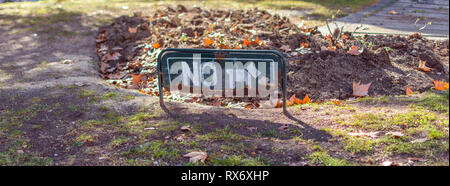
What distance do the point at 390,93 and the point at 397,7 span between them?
4.77ft

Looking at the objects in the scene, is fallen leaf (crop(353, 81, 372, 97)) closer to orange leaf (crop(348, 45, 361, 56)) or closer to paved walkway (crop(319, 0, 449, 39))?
orange leaf (crop(348, 45, 361, 56))

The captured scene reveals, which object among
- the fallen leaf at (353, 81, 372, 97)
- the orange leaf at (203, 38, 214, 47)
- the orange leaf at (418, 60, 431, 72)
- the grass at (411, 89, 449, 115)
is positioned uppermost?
the orange leaf at (203, 38, 214, 47)

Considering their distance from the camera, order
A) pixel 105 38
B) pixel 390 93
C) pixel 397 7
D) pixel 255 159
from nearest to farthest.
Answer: pixel 255 159 < pixel 390 93 < pixel 397 7 < pixel 105 38

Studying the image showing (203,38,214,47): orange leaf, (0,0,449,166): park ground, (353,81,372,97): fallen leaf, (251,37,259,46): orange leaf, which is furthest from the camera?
(203,38,214,47): orange leaf

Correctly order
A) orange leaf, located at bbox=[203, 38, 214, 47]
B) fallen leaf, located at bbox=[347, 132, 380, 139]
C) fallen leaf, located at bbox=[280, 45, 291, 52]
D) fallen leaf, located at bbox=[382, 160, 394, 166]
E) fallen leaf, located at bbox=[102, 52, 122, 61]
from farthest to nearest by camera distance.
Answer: fallen leaf, located at bbox=[102, 52, 122, 61] → orange leaf, located at bbox=[203, 38, 214, 47] → fallen leaf, located at bbox=[280, 45, 291, 52] → fallen leaf, located at bbox=[347, 132, 380, 139] → fallen leaf, located at bbox=[382, 160, 394, 166]

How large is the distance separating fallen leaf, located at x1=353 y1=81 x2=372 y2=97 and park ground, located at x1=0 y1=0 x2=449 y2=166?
0.26 m

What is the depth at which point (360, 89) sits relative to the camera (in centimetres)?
496

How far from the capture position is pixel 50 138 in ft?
13.0

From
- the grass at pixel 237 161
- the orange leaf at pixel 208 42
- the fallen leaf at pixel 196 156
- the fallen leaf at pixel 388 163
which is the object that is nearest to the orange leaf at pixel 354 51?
the orange leaf at pixel 208 42

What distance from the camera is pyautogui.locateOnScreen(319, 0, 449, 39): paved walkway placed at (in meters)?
A: 4.94

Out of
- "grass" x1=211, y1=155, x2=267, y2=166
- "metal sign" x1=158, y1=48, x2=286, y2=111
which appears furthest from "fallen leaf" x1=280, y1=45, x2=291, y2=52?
"grass" x1=211, y1=155, x2=267, y2=166

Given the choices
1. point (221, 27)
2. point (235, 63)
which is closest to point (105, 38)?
point (221, 27)

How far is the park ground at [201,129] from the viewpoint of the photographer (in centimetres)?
344
